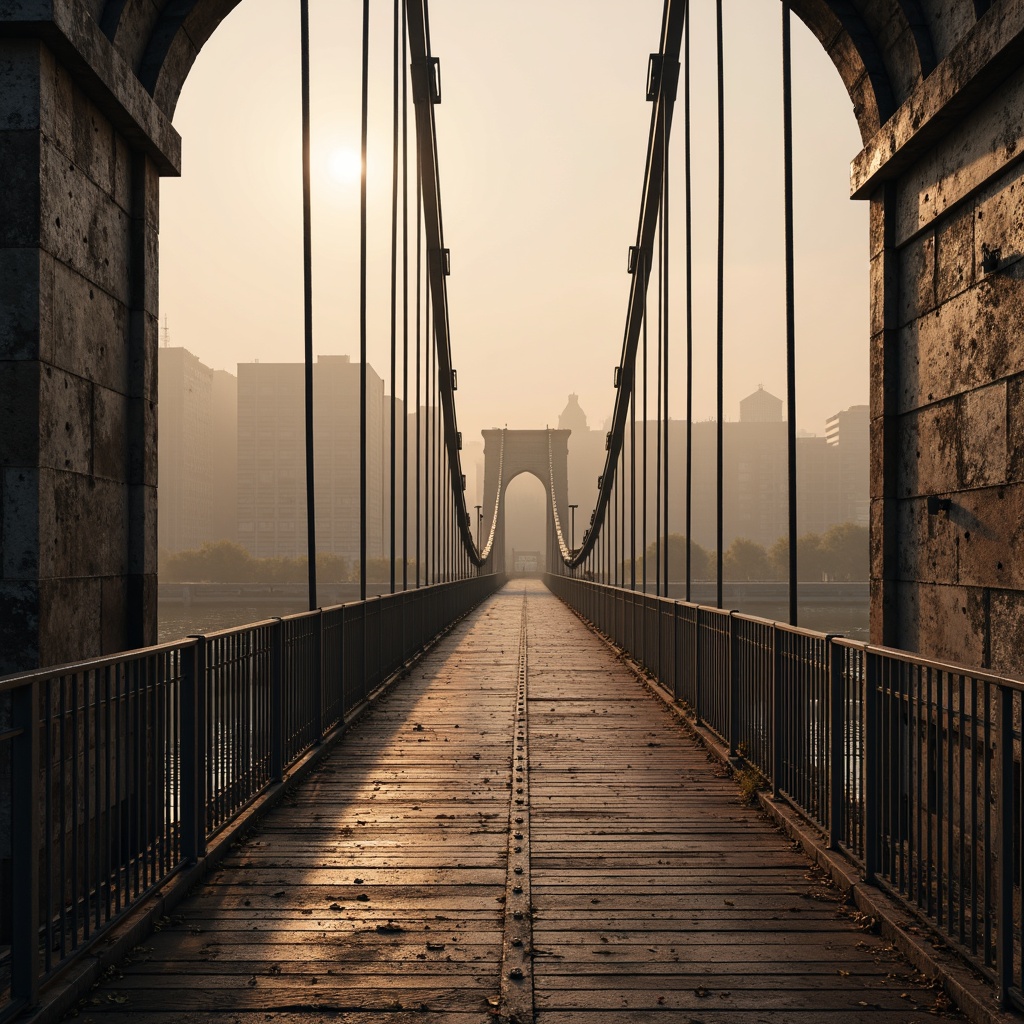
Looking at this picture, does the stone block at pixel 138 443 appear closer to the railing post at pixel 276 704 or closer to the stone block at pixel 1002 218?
the railing post at pixel 276 704

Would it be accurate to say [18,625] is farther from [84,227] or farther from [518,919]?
[518,919]

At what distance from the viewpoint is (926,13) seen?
5.81 m

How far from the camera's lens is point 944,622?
5402 millimetres

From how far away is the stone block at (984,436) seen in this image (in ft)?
15.7

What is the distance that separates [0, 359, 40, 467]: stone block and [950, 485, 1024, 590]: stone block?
4.02 m

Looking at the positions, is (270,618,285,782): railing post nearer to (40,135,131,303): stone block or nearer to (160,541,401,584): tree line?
(40,135,131,303): stone block

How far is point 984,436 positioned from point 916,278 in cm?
126

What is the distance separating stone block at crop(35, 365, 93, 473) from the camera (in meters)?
4.51

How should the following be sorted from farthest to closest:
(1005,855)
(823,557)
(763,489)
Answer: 1. (763,489)
2. (823,557)
3. (1005,855)

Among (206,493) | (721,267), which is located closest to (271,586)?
(206,493)

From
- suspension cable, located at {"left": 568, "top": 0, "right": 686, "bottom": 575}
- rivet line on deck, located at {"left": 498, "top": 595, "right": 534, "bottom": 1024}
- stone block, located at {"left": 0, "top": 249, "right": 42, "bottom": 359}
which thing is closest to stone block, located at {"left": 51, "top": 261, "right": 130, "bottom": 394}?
stone block, located at {"left": 0, "top": 249, "right": 42, "bottom": 359}

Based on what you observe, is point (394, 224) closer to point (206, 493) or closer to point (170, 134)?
point (170, 134)

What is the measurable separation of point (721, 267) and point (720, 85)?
219cm

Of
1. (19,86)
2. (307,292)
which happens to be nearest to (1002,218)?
(19,86)
